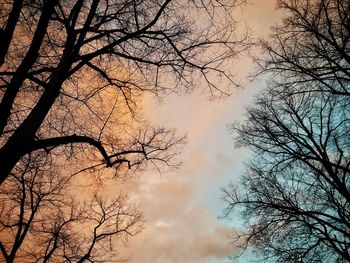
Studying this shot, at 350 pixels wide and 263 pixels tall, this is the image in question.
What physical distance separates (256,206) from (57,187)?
24.5 ft

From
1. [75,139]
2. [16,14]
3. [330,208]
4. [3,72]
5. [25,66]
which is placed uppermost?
[3,72]

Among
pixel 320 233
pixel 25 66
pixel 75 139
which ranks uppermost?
pixel 25 66

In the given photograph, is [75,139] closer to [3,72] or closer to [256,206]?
[3,72]

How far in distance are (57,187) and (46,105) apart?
8282mm

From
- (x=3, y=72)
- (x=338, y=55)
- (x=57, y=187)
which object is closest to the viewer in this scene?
(x=3, y=72)

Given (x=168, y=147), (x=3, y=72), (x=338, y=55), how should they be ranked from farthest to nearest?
(x=168, y=147) < (x=338, y=55) < (x=3, y=72)

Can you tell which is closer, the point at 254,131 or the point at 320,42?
the point at 320,42

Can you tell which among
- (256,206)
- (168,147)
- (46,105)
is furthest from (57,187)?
(46,105)

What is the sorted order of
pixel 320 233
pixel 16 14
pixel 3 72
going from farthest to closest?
pixel 320 233 < pixel 3 72 < pixel 16 14

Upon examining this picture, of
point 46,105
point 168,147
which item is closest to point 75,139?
point 46,105

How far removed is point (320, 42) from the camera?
8352mm

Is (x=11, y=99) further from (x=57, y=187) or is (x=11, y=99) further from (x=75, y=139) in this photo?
(x=57, y=187)

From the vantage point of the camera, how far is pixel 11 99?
526cm

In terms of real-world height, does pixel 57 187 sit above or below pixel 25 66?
above
